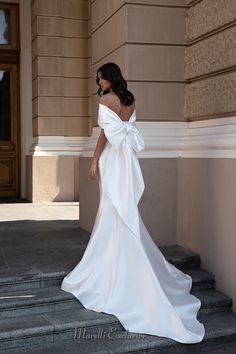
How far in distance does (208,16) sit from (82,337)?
3199mm

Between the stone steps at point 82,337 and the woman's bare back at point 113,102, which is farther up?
the woman's bare back at point 113,102

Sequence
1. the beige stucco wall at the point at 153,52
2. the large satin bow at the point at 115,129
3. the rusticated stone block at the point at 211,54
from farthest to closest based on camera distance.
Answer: the beige stucco wall at the point at 153,52 → the rusticated stone block at the point at 211,54 → the large satin bow at the point at 115,129

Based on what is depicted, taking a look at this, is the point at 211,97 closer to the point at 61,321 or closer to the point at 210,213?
the point at 210,213

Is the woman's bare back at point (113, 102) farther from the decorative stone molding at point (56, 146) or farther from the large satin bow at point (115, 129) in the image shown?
the decorative stone molding at point (56, 146)

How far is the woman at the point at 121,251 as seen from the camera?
3834mm

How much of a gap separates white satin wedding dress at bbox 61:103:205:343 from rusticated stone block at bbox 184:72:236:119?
0.97 m

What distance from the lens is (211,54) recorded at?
4.86m

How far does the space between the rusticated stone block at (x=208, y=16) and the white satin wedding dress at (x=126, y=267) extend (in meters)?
1.32

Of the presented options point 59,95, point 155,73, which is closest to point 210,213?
point 155,73

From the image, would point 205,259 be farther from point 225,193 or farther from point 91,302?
point 91,302

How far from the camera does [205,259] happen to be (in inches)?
191

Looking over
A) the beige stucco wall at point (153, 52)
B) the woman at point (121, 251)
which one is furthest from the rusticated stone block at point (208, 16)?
the woman at point (121, 251)

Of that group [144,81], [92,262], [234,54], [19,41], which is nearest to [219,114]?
[234,54]

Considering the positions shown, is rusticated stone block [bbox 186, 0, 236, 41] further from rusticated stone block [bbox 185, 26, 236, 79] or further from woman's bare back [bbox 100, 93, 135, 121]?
woman's bare back [bbox 100, 93, 135, 121]
